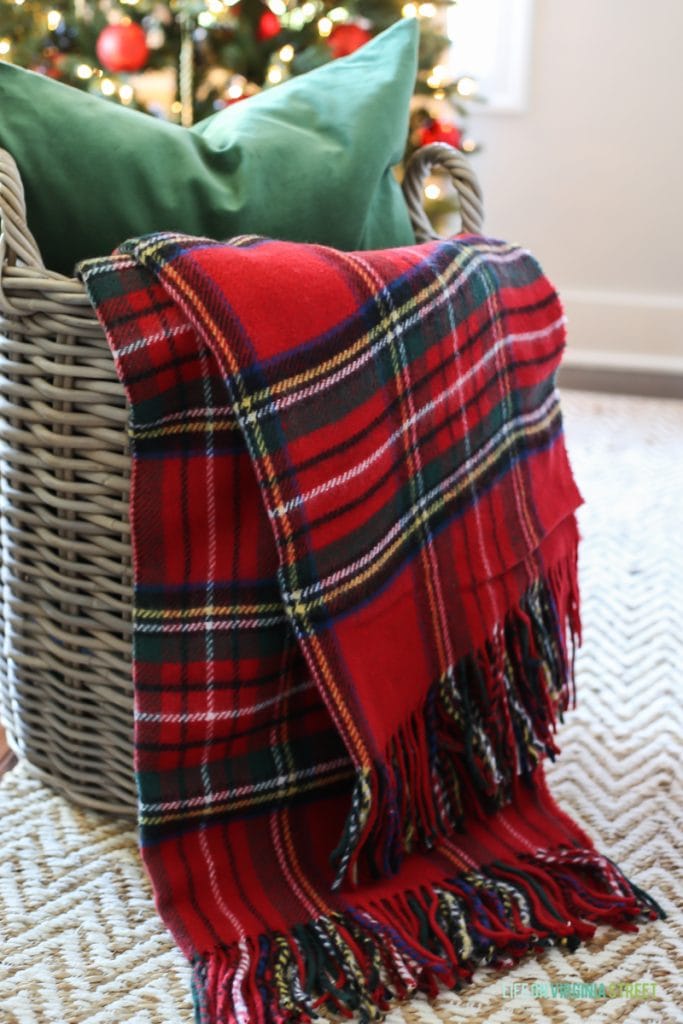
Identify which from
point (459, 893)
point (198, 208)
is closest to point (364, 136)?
point (198, 208)

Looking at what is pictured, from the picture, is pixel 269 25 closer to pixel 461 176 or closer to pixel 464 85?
pixel 464 85

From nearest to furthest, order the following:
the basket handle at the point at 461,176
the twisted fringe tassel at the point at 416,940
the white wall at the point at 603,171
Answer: the twisted fringe tassel at the point at 416,940 → the basket handle at the point at 461,176 → the white wall at the point at 603,171

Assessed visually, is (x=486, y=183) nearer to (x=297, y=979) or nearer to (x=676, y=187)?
(x=676, y=187)

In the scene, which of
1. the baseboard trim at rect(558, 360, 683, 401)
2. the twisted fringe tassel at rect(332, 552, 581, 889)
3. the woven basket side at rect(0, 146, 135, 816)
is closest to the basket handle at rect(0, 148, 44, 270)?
the woven basket side at rect(0, 146, 135, 816)

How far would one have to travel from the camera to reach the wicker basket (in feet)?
2.64

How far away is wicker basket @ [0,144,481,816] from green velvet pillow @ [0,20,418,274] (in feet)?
0.18

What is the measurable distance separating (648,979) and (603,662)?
1.72 feet

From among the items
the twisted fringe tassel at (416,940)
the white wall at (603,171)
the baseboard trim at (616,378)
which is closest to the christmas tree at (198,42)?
the white wall at (603,171)

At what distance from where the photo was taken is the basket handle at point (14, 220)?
0.80m

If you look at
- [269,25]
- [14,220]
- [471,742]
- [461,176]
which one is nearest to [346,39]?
[269,25]

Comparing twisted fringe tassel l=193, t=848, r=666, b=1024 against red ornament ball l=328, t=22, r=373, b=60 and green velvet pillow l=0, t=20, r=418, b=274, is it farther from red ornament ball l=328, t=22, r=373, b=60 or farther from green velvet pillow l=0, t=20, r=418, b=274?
red ornament ball l=328, t=22, r=373, b=60

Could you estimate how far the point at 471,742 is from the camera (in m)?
0.91

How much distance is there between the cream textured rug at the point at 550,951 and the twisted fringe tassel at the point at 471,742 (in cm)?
11

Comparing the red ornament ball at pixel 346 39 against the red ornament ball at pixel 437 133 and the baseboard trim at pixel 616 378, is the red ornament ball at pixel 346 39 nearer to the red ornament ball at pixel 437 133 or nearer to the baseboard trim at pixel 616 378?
the red ornament ball at pixel 437 133
